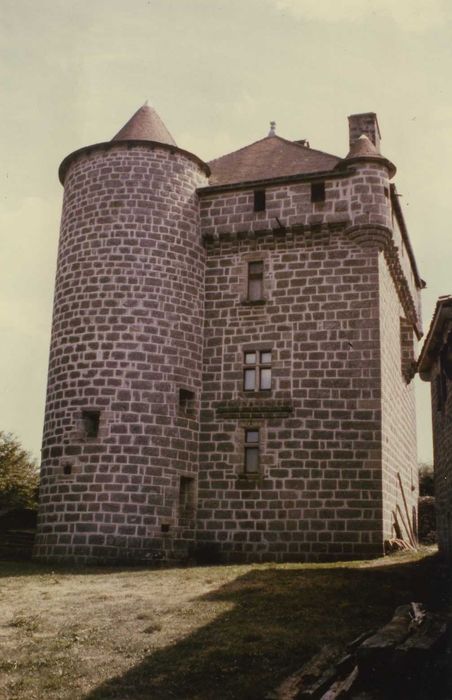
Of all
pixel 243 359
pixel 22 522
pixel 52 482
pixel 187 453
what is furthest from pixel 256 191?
pixel 22 522

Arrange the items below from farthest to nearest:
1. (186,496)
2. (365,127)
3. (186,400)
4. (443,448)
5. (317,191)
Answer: (365,127), (317,191), (186,400), (186,496), (443,448)

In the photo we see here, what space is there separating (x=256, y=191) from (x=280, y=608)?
12950mm

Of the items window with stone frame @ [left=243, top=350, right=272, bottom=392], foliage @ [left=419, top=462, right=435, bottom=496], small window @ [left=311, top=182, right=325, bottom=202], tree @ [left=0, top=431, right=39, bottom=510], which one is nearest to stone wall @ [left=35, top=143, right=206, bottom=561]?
window with stone frame @ [left=243, top=350, right=272, bottom=392]

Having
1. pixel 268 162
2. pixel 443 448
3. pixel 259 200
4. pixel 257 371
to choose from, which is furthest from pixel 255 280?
Answer: pixel 443 448

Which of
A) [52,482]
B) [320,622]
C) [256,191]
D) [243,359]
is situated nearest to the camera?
[320,622]

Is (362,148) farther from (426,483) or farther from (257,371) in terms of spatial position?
(426,483)

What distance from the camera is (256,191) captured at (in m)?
20.5

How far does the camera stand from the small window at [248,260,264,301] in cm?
1983

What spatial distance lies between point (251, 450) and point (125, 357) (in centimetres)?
398

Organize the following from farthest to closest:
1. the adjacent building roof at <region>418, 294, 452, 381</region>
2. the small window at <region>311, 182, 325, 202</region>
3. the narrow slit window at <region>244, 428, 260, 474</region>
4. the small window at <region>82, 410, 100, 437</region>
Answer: the small window at <region>311, 182, 325, 202</region> < the narrow slit window at <region>244, 428, 260, 474</region> < the small window at <region>82, 410, 100, 437</region> < the adjacent building roof at <region>418, 294, 452, 381</region>

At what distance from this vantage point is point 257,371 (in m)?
19.0

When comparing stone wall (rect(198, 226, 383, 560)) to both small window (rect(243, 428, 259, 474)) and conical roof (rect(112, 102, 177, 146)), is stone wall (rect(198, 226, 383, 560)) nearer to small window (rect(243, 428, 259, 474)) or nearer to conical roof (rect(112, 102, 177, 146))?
small window (rect(243, 428, 259, 474))

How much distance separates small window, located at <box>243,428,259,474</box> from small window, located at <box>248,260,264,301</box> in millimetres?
3698

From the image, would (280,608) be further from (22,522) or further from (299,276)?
(22,522)
